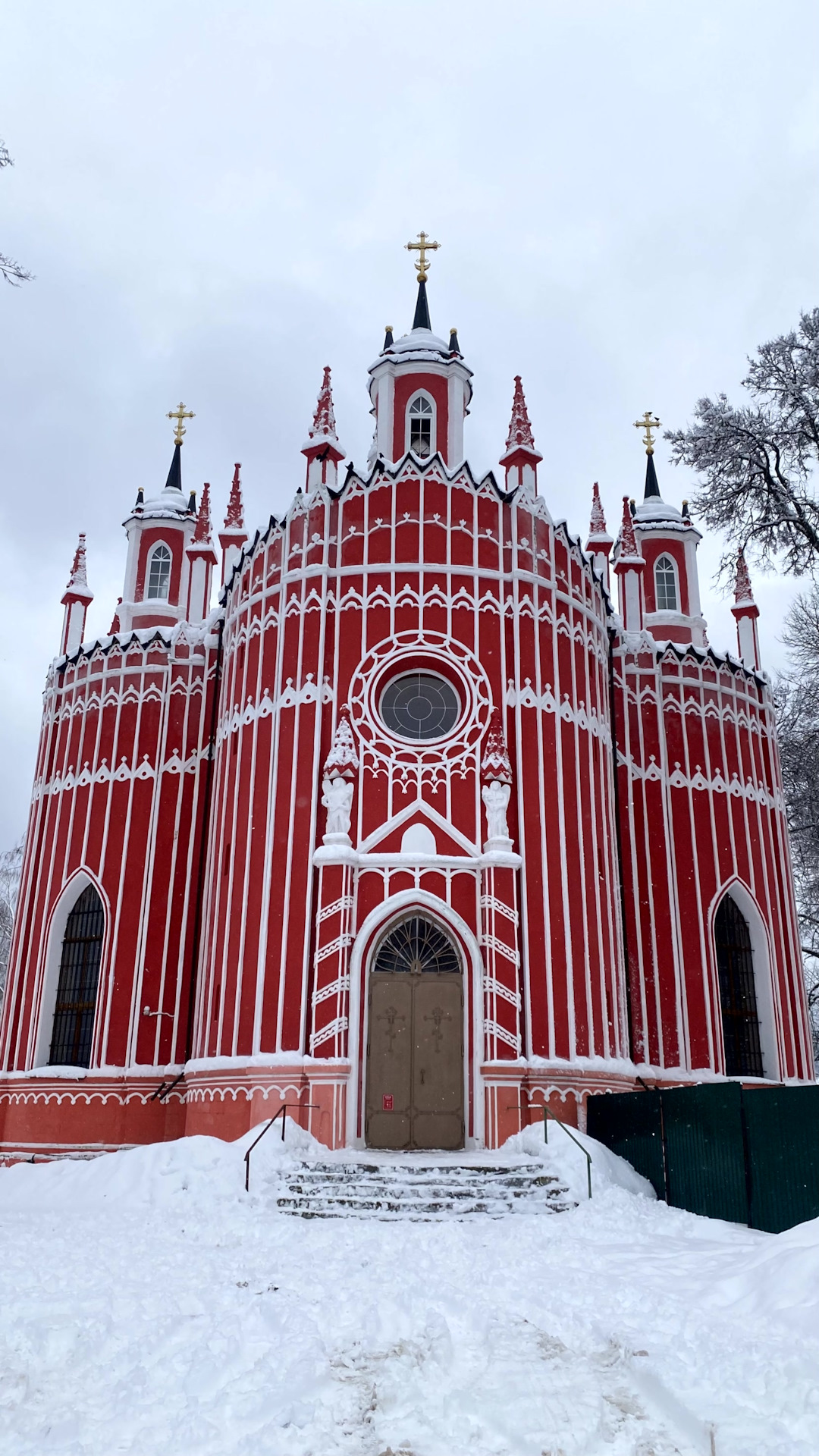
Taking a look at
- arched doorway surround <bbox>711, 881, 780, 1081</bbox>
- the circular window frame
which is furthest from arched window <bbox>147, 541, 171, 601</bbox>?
arched doorway surround <bbox>711, 881, 780, 1081</bbox>

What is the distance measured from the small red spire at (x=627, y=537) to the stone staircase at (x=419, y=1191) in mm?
14790

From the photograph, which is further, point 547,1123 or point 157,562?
point 157,562

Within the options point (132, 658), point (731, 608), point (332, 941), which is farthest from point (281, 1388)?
point (731, 608)

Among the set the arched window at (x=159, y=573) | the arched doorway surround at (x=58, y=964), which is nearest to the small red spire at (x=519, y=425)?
the arched window at (x=159, y=573)

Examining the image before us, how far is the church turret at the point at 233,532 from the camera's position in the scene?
2544 centimetres

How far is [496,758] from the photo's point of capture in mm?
19859

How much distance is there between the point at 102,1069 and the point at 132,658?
8271 millimetres

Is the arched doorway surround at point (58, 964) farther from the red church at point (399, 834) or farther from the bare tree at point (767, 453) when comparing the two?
the bare tree at point (767, 453)

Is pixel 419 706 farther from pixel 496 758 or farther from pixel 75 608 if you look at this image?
pixel 75 608

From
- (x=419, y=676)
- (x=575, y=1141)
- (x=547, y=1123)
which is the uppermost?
(x=419, y=676)

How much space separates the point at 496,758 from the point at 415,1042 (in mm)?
4792

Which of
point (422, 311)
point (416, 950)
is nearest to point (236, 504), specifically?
point (422, 311)

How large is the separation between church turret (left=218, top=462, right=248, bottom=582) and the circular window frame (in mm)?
5532

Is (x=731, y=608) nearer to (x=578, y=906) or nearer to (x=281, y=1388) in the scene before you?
(x=578, y=906)
